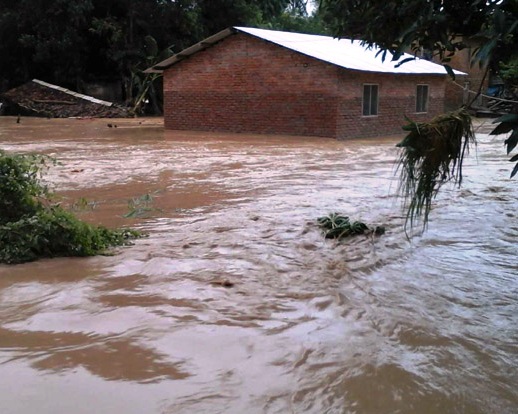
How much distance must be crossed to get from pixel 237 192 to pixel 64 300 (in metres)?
5.25

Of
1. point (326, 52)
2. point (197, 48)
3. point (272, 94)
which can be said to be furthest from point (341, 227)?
point (197, 48)

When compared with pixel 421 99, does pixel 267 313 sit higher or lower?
lower

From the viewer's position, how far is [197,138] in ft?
63.7

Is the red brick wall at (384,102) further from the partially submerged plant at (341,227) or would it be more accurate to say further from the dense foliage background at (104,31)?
the partially submerged plant at (341,227)

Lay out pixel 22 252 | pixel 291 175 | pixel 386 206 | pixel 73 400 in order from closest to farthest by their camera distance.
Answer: pixel 73 400, pixel 22 252, pixel 386 206, pixel 291 175

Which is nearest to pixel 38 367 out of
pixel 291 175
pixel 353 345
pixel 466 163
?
pixel 353 345

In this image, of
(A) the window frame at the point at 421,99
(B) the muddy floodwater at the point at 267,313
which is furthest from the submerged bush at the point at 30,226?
(A) the window frame at the point at 421,99

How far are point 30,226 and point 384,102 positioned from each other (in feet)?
56.0

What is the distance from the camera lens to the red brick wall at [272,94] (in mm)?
19188

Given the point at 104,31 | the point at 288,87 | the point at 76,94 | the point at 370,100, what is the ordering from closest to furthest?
1. the point at 288,87
2. the point at 370,100
3. the point at 104,31
4. the point at 76,94

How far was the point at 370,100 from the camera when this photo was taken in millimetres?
20547

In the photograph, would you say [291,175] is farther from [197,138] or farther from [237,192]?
[197,138]

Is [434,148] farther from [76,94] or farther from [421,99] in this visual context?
[76,94]

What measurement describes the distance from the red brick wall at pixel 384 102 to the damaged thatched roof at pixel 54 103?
13.6 m
